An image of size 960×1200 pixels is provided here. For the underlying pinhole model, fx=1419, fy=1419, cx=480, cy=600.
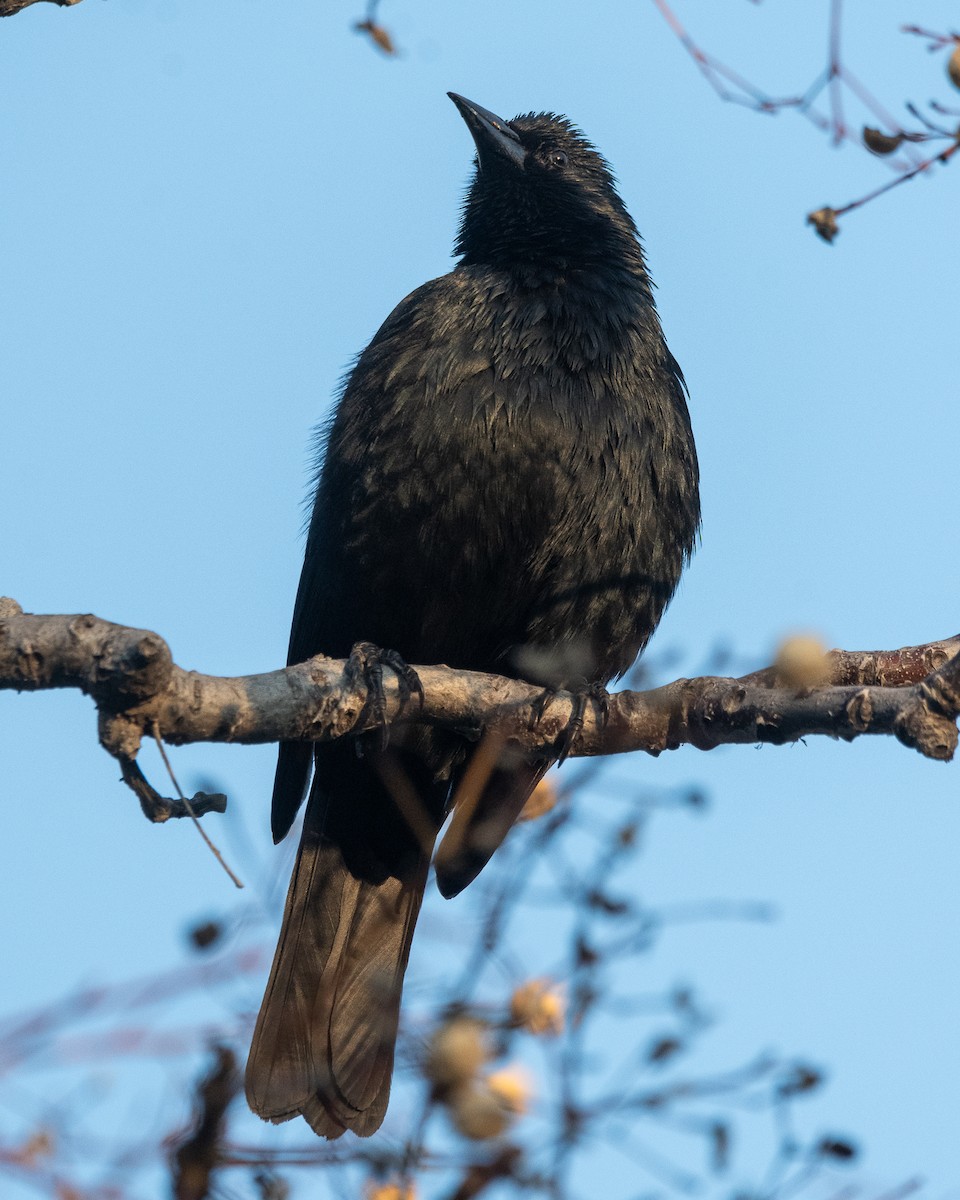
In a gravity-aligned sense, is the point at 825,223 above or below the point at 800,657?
above

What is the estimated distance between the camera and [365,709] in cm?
362

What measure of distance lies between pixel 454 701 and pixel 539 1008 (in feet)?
5.52

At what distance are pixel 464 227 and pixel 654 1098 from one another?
13.2ft

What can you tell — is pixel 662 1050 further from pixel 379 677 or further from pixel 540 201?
pixel 540 201

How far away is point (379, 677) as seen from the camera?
3678 mm

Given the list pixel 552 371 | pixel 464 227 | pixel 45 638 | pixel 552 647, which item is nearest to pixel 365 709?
pixel 45 638

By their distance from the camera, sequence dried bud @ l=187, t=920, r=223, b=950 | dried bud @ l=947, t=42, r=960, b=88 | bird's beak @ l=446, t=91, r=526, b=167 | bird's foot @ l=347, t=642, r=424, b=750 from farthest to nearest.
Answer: bird's beak @ l=446, t=91, r=526, b=167 < bird's foot @ l=347, t=642, r=424, b=750 < dried bud @ l=947, t=42, r=960, b=88 < dried bud @ l=187, t=920, r=223, b=950

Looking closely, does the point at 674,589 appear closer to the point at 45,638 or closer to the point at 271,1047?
the point at 271,1047

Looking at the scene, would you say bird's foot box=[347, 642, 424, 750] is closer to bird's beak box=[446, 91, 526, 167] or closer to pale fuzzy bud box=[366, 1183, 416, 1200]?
pale fuzzy bud box=[366, 1183, 416, 1200]

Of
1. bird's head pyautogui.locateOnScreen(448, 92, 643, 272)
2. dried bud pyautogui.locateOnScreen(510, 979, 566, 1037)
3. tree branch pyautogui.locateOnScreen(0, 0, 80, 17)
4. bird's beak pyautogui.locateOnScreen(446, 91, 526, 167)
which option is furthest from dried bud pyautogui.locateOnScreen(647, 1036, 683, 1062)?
bird's beak pyautogui.locateOnScreen(446, 91, 526, 167)

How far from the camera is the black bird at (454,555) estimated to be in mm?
4453

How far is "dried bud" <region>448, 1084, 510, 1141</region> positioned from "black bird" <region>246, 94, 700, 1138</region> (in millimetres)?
2392

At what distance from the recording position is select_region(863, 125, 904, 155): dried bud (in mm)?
2799

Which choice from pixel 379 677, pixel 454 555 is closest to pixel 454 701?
pixel 379 677
